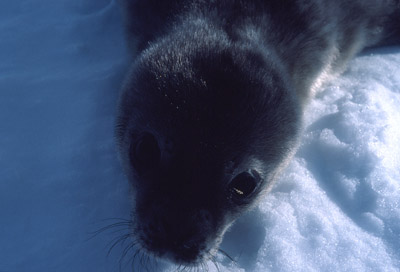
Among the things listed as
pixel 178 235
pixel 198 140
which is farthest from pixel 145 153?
pixel 178 235

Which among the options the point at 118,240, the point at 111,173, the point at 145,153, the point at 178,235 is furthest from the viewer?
the point at 111,173

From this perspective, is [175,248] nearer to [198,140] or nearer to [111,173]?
[198,140]

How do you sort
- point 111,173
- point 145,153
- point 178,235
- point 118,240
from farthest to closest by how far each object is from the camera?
1. point 111,173
2. point 118,240
3. point 145,153
4. point 178,235

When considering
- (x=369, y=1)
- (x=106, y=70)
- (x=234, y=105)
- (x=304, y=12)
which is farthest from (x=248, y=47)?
(x=369, y=1)

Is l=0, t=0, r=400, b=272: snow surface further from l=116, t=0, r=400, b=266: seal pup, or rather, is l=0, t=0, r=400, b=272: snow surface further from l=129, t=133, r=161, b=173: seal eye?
l=129, t=133, r=161, b=173: seal eye

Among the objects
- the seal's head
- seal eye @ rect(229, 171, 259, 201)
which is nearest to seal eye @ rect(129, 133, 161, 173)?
the seal's head

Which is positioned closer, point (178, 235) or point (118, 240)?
point (178, 235)

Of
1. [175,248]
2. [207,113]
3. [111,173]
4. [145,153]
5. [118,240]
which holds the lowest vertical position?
[175,248]
